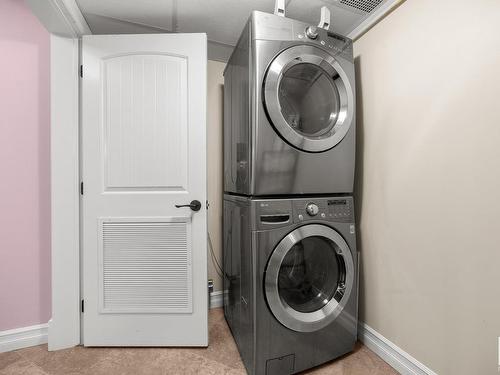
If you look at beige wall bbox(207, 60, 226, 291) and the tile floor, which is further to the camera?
beige wall bbox(207, 60, 226, 291)

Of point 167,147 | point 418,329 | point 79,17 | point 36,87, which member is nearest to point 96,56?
point 79,17

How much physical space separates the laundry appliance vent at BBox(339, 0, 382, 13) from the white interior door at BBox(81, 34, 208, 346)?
0.87 m

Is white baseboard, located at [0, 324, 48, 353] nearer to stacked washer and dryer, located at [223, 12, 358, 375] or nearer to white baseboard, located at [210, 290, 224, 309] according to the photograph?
white baseboard, located at [210, 290, 224, 309]

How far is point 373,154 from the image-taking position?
150cm

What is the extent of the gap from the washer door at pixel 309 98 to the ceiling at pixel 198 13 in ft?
1.13

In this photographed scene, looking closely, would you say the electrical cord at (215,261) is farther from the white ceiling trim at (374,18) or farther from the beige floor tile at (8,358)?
the white ceiling trim at (374,18)

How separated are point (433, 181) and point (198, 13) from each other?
1.62 m

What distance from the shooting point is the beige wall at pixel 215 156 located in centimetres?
204

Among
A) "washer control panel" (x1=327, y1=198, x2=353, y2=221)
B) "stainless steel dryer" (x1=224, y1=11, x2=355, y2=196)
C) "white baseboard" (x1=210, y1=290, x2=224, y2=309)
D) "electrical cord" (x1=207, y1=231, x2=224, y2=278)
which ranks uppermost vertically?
"stainless steel dryer" (x1=224, y1=11, x2=355, y2=196)

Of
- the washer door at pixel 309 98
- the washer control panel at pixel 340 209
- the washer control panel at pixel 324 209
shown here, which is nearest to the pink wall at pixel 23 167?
the washer door at pixel 309 98

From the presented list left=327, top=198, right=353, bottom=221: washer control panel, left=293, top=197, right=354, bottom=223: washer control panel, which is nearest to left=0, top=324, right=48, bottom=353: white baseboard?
left=293, top=197, right=354, bottom=223: washer control panel

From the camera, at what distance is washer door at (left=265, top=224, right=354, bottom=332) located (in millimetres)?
1256

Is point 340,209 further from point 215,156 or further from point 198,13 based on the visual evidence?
point 198,13

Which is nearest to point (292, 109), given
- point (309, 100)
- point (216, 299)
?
point (309, 100)
